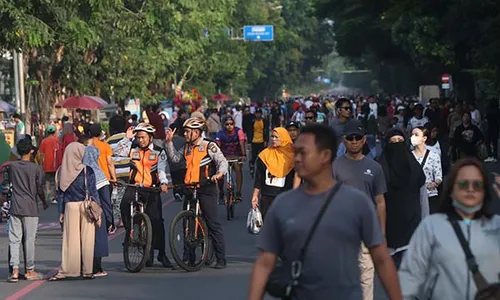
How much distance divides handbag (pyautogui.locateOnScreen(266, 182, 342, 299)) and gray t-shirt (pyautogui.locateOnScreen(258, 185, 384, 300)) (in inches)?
0.7

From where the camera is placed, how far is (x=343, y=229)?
21.0 ft

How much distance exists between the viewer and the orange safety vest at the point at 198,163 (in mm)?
14727

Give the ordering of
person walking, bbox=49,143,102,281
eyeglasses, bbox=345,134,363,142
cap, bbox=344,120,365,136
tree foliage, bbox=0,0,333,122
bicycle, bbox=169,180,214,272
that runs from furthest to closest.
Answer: tree foliage, bbox=0,0,333,122
bicycle, bbox=169,180,214,272
person walking, bbox=49,143,102,281
cap, bbox=344,120,365,136
eyeglasses, bbox=345,134,363,142

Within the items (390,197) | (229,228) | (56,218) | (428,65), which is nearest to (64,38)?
(56,218)

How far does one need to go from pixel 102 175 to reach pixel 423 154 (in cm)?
405

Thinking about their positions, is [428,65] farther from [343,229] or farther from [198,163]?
[343,229]

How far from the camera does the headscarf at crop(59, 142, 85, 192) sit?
1438cm

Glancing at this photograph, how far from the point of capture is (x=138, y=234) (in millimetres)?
14938

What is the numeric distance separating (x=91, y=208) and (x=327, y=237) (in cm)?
828

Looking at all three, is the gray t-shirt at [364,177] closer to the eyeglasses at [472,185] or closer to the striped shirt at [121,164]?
the eyeglasses at [472,185]

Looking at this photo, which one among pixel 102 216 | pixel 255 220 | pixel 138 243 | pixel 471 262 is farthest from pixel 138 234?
pixel 471 262

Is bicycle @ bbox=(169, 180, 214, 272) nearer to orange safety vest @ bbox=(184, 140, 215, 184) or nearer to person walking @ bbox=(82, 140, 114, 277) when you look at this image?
orange safety vest @ bbox=(184, 140, 215, 184)

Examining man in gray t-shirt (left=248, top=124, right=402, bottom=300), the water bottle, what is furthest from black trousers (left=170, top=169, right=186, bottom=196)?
man in gray t-shirt (left=248, top=124, right=402, bottom=300)

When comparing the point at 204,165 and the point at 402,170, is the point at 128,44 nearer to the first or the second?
the point at 204,165
